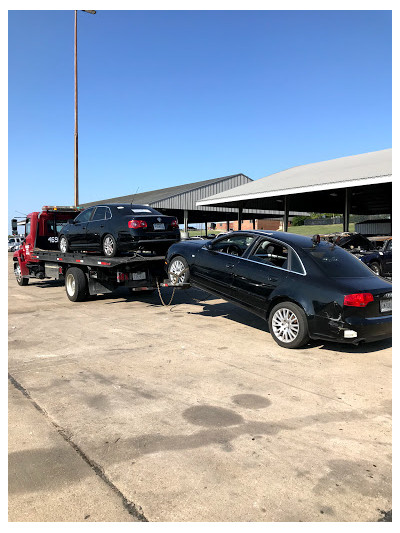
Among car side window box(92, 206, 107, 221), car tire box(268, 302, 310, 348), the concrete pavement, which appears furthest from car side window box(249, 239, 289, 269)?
car side window box(92, 206, 107, 221)

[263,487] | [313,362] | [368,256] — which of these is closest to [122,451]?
[263,487]

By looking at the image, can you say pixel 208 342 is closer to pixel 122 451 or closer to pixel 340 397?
pixel 340 397

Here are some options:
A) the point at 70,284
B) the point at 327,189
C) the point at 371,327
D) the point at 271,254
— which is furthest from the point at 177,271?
the point at 327,189

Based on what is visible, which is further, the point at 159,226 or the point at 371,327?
the point at 159,226

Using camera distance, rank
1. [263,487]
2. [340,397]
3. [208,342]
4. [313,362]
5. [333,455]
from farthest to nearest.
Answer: [208,342]
[313,362]
[340,397]
[333,455]
[263,487]

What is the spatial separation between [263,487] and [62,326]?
5996 mm

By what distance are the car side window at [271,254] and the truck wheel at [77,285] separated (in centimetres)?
520

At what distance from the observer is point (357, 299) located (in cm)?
565

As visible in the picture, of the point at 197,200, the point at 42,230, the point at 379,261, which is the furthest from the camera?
the point at 197,200

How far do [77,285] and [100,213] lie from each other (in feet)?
6.25

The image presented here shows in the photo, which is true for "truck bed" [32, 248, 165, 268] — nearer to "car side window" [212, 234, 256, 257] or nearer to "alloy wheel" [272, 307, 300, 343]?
"car side window" [212, 234, 256, 257]

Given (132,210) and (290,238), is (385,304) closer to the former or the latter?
(290,238)

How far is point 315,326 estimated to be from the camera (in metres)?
5.83

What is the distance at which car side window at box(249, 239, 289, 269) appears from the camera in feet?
21.9
